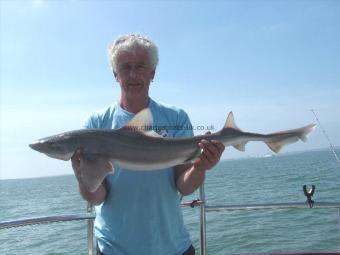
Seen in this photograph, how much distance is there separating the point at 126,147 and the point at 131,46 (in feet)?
2.95

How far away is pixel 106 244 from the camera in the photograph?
12.8 ft

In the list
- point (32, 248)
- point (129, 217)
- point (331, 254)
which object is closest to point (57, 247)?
point (32, 248)

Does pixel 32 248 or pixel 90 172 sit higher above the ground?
pixel 90 172

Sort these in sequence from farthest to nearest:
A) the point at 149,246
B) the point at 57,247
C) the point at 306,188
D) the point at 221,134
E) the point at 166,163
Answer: the point at 57,247 → the point at 306,188 → the point at 221,134 → the point at 166,163 → the point at 149,246

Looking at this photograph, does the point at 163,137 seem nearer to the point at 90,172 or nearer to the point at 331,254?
the point at 90,172

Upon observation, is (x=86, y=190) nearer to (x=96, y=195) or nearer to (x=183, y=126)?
(x=96, y=195)

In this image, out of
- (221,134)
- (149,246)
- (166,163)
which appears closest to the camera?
(149,246)

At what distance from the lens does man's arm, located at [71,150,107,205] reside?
12.8 feet

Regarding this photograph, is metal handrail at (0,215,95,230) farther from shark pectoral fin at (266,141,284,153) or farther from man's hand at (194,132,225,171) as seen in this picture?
shark pectoral fin at (266,141,284,153)

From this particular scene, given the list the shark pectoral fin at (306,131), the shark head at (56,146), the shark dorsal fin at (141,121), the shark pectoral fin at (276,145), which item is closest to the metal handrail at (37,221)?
the shark head at (56,146)

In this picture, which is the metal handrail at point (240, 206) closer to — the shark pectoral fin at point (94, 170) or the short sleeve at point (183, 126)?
the short sleeve at point (183, 126)

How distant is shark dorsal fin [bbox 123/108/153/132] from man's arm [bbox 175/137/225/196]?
0.52 metres

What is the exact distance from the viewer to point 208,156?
4160 mm

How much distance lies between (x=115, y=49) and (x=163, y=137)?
905mm
